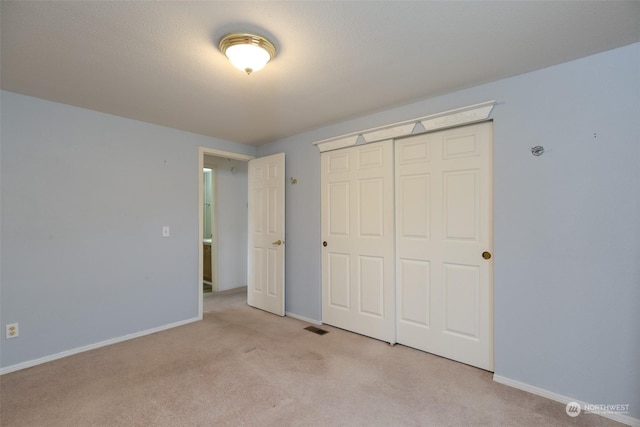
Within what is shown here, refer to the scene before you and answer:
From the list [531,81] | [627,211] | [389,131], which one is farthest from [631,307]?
[389,131]

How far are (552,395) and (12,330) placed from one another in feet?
14.0

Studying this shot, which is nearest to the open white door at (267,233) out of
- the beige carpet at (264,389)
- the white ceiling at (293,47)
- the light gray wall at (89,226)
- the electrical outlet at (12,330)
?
the light gray wall at (89,226)

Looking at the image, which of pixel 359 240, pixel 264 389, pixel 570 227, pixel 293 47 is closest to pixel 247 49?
pixel 293 47

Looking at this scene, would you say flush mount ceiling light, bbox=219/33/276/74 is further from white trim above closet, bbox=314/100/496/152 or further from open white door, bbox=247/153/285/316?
open white door, bbox=247/153/285/316

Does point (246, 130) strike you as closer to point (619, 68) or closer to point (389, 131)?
point (389, 131)

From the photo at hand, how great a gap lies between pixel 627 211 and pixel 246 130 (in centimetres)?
352

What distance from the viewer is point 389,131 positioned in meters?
2.95

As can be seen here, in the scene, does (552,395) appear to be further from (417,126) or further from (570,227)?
(417,126)

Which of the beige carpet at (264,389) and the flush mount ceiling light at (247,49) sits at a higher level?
the flush mount ceiling light at (247,49)

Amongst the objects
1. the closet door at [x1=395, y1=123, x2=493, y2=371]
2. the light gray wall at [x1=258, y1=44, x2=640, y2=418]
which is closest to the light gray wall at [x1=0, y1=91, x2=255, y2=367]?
the closet door at [x1=395, y1=123, x2=493, y2=371]

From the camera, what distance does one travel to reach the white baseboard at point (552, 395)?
5.97ft

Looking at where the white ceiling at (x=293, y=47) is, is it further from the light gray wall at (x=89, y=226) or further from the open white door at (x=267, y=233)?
the open white door at (x=267, y=233)

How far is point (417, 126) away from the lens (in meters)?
2.77

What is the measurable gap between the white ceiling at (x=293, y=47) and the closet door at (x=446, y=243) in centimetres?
54
